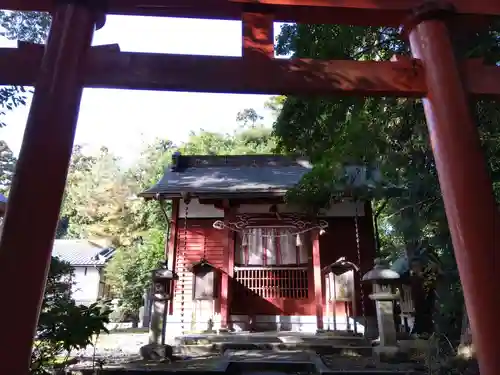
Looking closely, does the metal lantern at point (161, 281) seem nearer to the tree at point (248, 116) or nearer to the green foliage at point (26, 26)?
the green foliage at point (26, 26)

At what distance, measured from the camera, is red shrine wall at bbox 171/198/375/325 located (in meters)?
10.2

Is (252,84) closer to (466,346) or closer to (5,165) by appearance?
(466,346)

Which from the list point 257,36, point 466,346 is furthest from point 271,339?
point 257,36

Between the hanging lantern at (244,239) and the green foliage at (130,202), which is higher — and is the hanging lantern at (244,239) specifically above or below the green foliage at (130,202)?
below

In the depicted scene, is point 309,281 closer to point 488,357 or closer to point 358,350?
point 358,350

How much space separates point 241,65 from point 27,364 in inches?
92.0

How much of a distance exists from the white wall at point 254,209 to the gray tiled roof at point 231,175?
25.3 inches

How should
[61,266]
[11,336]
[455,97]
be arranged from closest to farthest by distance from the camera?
[11,336] < [455,97] < [61,266]

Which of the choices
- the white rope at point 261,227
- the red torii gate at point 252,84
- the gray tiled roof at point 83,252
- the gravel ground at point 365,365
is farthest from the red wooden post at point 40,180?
A: the gray tiled roof at point 83,252

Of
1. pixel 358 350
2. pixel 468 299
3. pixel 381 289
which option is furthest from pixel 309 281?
pixel 468 299

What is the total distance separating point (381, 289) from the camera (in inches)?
272

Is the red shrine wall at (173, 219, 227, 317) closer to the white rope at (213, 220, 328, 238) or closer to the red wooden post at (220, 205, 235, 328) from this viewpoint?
the red wooden post at (220, 205, 235, 328)

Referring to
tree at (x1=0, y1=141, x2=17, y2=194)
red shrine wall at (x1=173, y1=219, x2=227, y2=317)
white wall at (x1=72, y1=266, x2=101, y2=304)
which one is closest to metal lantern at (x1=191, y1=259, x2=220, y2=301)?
red shrine wall at (x1=173, y1=219, x2=227, y2=317)

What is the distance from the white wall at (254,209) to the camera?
10.7 meters
